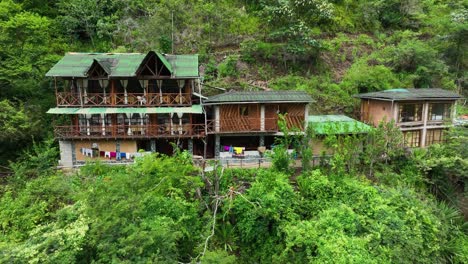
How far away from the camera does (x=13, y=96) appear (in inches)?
913

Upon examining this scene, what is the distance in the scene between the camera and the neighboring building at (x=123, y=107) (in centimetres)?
2144

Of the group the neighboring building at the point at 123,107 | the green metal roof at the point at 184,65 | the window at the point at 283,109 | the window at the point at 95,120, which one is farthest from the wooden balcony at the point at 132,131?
the window at the point at 283,109

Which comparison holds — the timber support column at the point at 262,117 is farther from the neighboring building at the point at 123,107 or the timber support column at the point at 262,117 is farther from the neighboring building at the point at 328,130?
the neighboring building at the point at 123,107

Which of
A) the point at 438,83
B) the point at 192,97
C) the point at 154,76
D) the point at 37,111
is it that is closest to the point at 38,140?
the point at 37,111

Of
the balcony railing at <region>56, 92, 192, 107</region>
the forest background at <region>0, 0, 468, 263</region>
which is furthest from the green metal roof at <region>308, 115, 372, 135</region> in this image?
the balcony railing at <region>56, 92, 192, 107</region>

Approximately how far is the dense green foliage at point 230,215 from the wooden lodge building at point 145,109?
8.40 ft

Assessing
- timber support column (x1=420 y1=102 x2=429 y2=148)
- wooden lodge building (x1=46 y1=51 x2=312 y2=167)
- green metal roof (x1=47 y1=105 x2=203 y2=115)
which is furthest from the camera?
timber support column (x1=420 y1=102 x2=429 y2=148)

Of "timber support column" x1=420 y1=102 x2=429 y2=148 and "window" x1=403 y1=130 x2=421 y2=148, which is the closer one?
"timber support column" x1=420 y1=102 x2=429 y2=148

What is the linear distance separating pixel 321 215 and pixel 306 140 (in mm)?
5952

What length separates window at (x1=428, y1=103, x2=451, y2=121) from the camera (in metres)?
24.7

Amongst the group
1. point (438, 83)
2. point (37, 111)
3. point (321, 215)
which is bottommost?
point (321, 215)

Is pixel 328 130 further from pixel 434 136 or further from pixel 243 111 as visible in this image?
pixel 434 136

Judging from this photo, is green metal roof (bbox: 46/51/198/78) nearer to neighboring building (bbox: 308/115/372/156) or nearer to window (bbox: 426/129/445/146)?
neighboring building (bbox: 308/115/372/156)

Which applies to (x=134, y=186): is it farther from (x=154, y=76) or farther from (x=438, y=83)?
(x=438, y=83)
